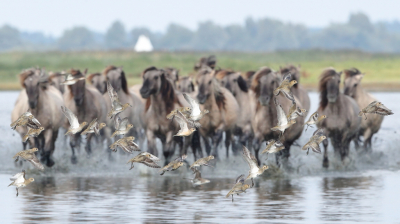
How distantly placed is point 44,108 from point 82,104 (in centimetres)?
181

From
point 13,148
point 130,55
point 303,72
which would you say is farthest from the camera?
point 130,55

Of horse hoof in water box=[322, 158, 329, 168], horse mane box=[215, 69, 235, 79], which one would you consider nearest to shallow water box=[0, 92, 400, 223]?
horse hoof in water box=[322, 158, 329, 168]

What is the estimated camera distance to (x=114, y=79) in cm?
1872

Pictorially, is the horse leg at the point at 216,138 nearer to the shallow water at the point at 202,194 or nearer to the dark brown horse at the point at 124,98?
the shallow water at the point at 202,194

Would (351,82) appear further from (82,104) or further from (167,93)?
(82,104)

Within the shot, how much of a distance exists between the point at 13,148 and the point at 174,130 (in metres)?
5.57

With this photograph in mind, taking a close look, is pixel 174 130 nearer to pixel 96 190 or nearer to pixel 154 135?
pixel 154 135

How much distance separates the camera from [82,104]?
1761cm

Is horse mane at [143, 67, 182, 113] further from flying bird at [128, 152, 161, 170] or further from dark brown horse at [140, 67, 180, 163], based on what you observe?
flying bird at [128, 152, 161, 170]

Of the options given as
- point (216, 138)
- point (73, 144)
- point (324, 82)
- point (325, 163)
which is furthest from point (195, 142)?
point (324, 82)

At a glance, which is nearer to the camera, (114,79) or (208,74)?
(208,74)

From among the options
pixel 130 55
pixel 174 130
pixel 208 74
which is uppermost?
pixel 130 55

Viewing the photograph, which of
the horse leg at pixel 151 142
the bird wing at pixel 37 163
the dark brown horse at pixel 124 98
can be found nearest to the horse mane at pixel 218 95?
the dark brown horse at pixel 124 98

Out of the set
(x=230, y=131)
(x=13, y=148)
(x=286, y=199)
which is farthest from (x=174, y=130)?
Answer: (x=13, y=148)
